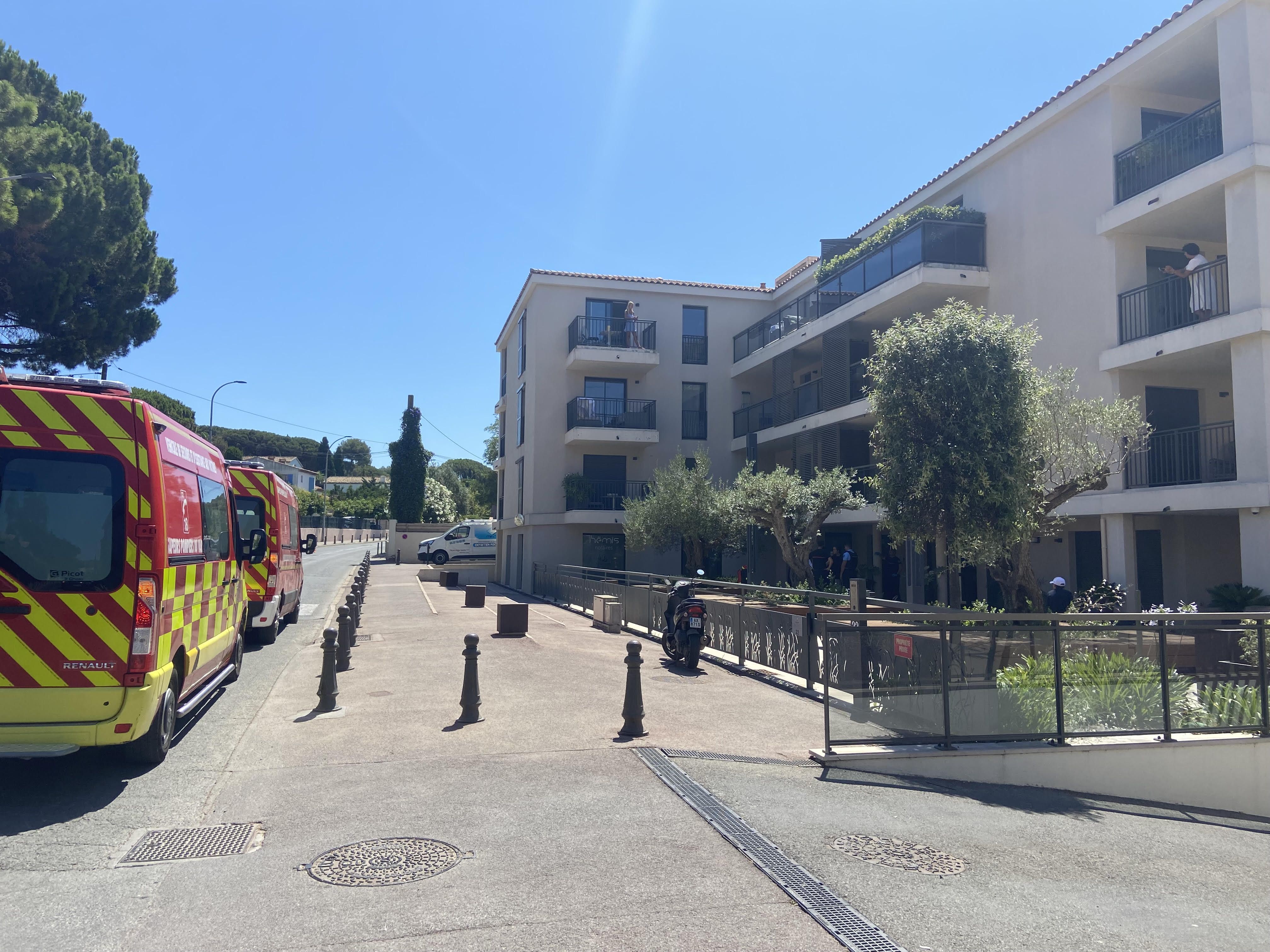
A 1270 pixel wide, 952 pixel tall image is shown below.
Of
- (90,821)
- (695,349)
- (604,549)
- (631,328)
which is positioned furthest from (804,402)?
(90,821)

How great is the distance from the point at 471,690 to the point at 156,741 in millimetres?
2723

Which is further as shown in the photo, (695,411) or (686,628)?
(695,411)

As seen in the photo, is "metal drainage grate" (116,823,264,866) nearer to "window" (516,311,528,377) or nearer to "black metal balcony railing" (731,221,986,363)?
"black metal balcony railing" (731,221,986,363)

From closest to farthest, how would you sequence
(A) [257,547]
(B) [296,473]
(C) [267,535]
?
(A) [257,547] < (C) [267,535] < (B) [296,473]

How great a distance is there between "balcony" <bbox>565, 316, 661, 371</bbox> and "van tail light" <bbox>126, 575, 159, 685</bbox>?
2475cm

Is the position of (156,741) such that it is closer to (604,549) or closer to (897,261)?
(897,261)

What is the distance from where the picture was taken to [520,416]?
35.4 meters

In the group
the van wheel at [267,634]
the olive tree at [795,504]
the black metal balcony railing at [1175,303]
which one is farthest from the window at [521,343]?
the black metal balcony railing at [1175,303]

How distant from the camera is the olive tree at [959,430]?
12.0m

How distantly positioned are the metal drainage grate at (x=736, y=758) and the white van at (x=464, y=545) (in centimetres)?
3776

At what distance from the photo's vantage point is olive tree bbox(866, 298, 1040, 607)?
12.0 metres

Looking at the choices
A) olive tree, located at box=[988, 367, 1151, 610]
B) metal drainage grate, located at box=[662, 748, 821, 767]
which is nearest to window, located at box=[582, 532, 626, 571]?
olive tree, located at box=[988, 367, 1151, 610]

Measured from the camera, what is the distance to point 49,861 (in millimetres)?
4887

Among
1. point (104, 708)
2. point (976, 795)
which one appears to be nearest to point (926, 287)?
point (976, 795)
